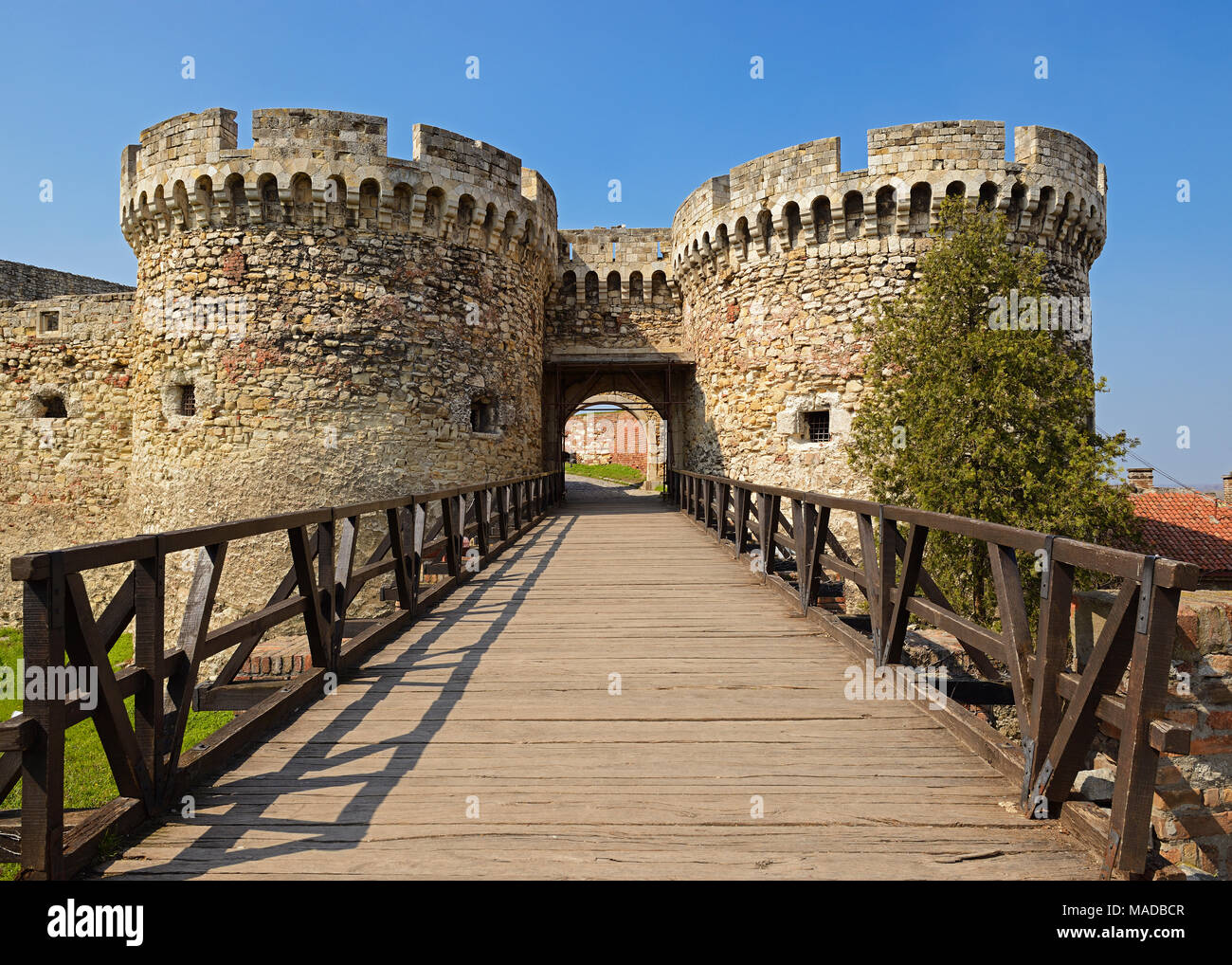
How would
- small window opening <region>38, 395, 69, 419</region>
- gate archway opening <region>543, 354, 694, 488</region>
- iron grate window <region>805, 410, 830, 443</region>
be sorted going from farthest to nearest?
gate archway opening <region>543, 354, 694, 488</region> < small window opening <region>38, 395, 69, 419</region> < iron grate window <region>805, 410, 830, 443</region>

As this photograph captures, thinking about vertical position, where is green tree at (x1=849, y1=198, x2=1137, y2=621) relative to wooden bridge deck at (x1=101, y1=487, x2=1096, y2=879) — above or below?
above

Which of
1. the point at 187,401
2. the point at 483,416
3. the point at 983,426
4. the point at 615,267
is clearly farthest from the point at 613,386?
the point at 983,426

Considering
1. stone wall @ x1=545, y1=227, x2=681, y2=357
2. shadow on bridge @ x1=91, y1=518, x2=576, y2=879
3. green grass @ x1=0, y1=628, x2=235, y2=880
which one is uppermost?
stone wall @ x1=545, y1=227, x2=681, y2=357

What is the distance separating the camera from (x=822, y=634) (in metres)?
4.32

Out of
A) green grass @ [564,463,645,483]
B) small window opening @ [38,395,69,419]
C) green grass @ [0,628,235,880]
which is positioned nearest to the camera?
green grass @ [0,628,235,880]

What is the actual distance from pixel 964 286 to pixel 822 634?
6.36m

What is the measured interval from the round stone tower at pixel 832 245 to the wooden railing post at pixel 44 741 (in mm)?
10060

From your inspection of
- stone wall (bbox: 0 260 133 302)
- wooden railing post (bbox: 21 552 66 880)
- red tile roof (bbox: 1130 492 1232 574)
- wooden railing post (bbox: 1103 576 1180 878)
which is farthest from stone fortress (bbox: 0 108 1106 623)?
wooden railing post (bbox: 1103 576 1180 878)

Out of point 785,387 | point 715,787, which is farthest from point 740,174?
point 715,787

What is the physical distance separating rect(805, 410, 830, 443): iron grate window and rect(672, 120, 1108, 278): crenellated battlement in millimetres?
2536

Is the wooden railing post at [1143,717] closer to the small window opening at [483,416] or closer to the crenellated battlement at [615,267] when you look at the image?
the small window opening at [483,416]

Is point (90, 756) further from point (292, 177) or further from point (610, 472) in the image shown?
point (610, 472)

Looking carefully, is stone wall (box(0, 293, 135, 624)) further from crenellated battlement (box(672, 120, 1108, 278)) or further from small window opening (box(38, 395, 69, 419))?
crenellated battlement (box(672, 120, 1108, 278))

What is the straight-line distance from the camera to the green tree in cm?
791
